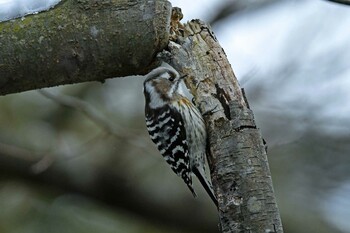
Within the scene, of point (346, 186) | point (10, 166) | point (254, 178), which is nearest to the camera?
point (254, 178)

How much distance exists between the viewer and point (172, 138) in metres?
4.50

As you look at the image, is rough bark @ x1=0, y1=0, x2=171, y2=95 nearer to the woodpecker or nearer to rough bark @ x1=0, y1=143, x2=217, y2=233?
the woodpecker

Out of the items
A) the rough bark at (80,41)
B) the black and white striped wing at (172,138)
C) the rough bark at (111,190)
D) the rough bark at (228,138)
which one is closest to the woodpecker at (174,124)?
the black and white striped wing at (172,138)

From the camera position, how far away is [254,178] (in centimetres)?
345

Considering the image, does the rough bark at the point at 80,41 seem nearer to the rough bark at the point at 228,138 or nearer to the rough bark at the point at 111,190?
the rough bark at the point at 228,138

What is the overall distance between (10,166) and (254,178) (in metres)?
2.33

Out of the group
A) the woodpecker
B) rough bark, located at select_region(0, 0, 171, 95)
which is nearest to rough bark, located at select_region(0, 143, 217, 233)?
the woodpecker

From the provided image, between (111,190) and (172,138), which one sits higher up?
(111,190)

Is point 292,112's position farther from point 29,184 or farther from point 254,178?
point 254,178

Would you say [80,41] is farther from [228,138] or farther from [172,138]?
[172,138]

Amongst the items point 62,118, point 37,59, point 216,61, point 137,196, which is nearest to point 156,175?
point 137,196

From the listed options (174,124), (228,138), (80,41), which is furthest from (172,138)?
(80,41)

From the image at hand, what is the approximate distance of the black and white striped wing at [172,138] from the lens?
4469mm

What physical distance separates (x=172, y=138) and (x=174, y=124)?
0.09 m
